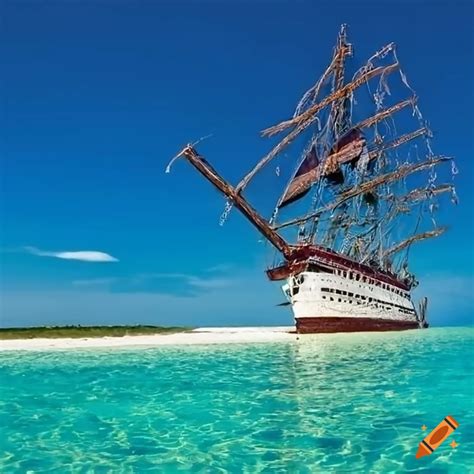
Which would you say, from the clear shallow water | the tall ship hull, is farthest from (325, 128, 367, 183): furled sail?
the clear shallow water

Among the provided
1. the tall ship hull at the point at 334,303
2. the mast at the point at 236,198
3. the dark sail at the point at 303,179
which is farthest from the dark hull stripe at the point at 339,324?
the dark sail at the point at 303,179

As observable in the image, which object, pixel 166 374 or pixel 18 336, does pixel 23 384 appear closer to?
pixel 166 374

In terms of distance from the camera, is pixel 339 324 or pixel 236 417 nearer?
pixel 236 417

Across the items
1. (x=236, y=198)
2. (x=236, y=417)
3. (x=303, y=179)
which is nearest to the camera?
(x=236, y=417)

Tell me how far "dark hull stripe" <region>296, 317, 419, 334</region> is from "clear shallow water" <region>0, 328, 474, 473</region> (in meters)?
21.7

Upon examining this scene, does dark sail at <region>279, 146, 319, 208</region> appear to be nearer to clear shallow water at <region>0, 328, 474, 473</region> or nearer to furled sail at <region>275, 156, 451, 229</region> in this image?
furled sail at <region>275, 156, 451, 229</region>

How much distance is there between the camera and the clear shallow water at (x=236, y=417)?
6.56m

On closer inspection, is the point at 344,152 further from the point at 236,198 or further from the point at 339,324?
the point at 339,324

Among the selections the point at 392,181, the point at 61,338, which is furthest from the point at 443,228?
the point at 61,338

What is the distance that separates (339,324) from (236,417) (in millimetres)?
32410

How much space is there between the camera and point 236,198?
126ft

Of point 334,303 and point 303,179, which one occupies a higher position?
point 303,179

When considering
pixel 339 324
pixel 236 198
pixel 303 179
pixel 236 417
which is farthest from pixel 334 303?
pixel 236 417

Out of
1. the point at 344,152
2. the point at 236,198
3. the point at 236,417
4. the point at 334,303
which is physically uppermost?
the point at 344,152
